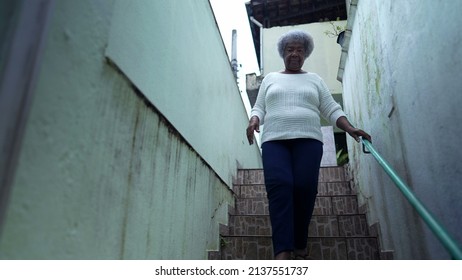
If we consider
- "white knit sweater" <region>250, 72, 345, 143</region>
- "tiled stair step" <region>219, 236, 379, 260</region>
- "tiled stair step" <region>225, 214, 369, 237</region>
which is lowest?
"tiled stair step" <region>219, 236, 379, 260</region>

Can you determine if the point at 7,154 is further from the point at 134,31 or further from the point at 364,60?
the point at 364,60

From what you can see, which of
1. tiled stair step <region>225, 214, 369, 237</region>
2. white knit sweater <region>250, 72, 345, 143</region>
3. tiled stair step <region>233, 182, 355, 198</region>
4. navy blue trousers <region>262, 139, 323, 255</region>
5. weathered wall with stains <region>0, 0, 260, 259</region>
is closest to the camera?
weathered wall with stains <region>0, 0, 260, 259</region>

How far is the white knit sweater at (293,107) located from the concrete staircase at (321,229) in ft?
2.39

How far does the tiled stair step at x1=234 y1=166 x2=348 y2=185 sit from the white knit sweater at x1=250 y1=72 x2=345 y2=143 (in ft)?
5.13

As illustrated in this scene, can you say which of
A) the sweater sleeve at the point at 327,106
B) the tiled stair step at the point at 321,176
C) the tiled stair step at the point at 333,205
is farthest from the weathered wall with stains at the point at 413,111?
the tiled stair step at the point at 321,176

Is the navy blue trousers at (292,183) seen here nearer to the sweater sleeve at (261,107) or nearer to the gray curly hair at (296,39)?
the sweater sleeve at (261,107)

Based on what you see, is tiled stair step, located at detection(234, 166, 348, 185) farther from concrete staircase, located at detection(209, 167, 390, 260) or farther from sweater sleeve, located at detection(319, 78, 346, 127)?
sweater sleeve, located at detection(319, 78, 346, 127)

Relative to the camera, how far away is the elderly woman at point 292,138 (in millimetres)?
1820

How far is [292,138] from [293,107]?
0.66ft

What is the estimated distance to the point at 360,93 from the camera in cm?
269

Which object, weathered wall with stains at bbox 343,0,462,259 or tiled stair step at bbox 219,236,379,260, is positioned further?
tiled stair step at bbox 219,236,379,260

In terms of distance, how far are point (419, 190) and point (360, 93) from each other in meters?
1.31

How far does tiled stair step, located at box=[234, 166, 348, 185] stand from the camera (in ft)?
12.1

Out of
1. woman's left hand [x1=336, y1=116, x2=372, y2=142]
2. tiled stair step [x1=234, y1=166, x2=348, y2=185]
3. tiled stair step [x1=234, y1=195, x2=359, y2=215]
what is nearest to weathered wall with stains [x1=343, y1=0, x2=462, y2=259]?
woman's left hand [x1=336, y1=116, x2=372, y2=142]
